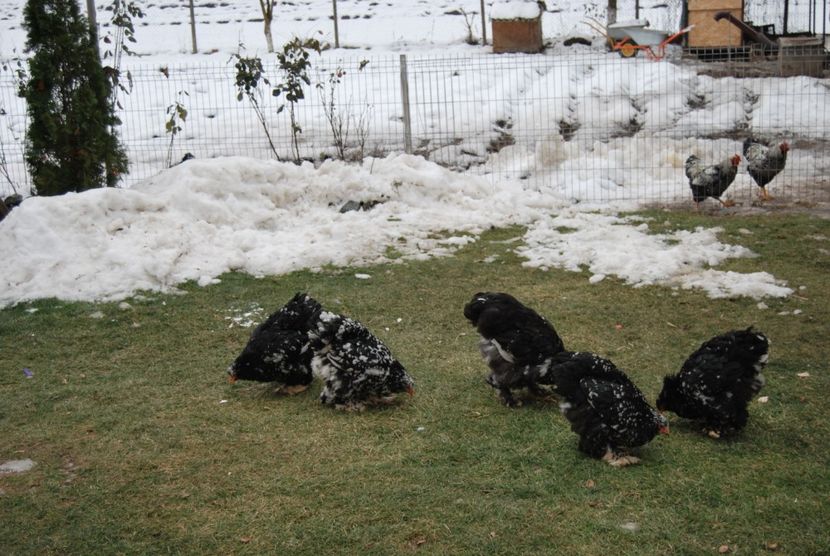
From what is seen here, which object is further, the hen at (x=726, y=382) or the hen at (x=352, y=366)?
the hen at (x=352, y=366)

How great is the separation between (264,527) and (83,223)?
18.3ft

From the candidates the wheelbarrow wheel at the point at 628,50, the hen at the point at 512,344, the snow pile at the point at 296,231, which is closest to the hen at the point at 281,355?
the hen at the point at 512,344

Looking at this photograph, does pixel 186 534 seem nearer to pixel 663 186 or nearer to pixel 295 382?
pixel 295 382

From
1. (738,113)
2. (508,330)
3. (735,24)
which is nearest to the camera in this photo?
(508,330)

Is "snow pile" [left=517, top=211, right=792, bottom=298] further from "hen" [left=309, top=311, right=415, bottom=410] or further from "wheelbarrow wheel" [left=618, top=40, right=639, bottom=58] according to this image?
"wheelbarrow wheel" [left=618, top=40, right=639, bottom=58]

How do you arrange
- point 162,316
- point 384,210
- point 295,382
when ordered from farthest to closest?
point 384,210 → point 162,316 → point 295,382

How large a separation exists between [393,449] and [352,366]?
2.24ft

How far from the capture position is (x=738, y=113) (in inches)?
572

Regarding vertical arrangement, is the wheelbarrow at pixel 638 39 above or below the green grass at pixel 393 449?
above

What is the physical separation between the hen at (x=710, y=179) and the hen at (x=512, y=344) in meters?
5.86

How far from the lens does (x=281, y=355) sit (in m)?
5.73

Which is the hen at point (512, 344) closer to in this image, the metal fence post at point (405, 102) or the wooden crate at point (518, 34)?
the metal fence post at point (405, 102)

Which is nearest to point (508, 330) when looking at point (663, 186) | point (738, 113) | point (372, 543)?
point (372, 543)

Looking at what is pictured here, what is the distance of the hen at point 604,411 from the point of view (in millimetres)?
4676
